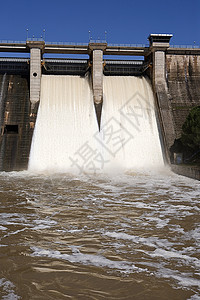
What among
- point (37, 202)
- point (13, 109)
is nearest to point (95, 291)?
point (37, 202)

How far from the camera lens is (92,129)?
19.9m

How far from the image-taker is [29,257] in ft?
15.3

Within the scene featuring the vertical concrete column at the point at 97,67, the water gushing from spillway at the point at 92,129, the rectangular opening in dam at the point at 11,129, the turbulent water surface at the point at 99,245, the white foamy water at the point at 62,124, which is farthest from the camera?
the vertical concrete column at the point at 97,67

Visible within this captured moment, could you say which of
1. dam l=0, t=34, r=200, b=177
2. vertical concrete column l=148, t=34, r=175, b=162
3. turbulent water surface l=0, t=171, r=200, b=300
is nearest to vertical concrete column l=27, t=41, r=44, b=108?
dam l=0, t=34, r=200, b=177

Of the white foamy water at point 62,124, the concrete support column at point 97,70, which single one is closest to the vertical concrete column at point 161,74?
the concrete support column at point 97,70

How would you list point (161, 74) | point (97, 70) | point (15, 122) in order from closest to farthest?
point (15, 122) → point (97, 70) → point (161, 74)

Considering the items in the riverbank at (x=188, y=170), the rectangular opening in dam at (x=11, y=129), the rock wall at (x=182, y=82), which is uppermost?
the rock wall at (x=182, y=82)

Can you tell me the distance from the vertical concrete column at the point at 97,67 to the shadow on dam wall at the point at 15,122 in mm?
4918

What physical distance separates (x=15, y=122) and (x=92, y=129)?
16.6 feet

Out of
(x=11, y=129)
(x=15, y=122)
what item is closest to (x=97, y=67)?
(x=15, y=122)

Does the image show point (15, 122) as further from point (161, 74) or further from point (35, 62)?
point (161, 74)

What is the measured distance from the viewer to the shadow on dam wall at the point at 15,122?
17.4m

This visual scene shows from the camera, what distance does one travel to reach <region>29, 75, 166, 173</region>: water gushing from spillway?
18422 mm

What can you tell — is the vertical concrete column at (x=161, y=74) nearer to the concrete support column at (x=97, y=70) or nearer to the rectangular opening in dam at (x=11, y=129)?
the concrete support column at (x=97, y=70)
